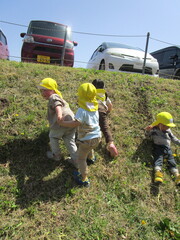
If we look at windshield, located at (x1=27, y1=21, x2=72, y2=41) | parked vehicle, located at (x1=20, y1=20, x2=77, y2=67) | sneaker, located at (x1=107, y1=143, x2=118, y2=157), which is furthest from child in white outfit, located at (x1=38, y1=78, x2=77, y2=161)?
windshield, located at (x1=27, y1=21, x2=72, y2=41)

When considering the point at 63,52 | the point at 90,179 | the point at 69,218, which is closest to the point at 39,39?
the point at 63,52

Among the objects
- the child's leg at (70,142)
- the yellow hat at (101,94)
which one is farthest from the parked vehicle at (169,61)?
the child's leg at (70,142)

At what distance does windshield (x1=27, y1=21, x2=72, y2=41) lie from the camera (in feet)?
23.8

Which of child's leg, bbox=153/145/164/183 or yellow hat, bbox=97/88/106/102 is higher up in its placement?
yellow hat, bbox=97/88/106/102

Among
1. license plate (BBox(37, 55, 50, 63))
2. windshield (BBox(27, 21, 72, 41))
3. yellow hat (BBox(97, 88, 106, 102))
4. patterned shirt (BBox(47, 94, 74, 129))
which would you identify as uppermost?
windshield (BBox(27, 21, 72, 41))

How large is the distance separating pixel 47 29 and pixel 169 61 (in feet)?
19.4

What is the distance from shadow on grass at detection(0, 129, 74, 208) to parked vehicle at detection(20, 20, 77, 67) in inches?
155

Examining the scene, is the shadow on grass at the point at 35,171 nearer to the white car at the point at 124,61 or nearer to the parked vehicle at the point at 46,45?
the parked vehicle at the point at 46,45

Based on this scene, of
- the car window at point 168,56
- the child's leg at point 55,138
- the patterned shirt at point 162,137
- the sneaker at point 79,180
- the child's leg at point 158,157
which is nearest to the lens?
the sneaker at point 79,180

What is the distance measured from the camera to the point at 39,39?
22.6ft

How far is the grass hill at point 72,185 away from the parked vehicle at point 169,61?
15.7 feet

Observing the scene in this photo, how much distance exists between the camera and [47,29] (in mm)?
7352

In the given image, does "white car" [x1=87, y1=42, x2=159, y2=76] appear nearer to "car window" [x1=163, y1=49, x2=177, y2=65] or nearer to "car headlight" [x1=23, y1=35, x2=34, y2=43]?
"car headlight" [x1=23, y1=35, x2=34, y2=43]

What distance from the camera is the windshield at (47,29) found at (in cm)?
726
